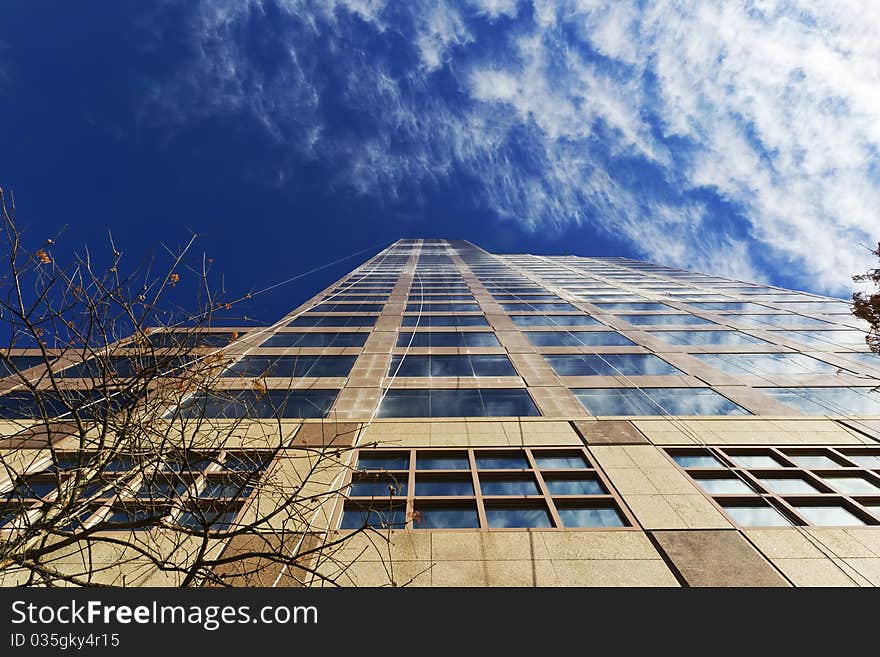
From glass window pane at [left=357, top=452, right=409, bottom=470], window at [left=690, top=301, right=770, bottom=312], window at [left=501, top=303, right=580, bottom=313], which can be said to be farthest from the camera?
window at [left=690, top=301, right=770, bottom=312]

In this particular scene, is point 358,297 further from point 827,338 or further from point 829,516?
point 827,338

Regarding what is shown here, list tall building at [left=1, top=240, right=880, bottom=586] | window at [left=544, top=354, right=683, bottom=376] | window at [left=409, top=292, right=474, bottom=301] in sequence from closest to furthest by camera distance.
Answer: tall building at [left=1, top=240, right=880, bottom=586], window at [left=544, top=354, right=683, bottom=376], window at [left=409, top=292, right=474, bottom=301]

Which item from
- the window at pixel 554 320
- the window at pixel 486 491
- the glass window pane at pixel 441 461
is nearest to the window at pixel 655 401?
the window at pixel 486 491

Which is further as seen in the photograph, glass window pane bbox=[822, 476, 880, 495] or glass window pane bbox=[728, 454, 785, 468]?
glass window pane bbox=[728, 454, 785, 468]

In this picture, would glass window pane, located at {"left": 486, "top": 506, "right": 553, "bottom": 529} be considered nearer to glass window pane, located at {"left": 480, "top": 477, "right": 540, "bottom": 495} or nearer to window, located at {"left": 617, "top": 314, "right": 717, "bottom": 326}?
glass window pane, located at {"left": 480, "top": 477, "right": 540, "bottom": 495}

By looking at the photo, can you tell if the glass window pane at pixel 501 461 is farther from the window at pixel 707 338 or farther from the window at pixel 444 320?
the window at pixel 707 338

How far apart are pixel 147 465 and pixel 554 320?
28.3 m

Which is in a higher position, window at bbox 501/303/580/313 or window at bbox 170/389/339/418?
window at bbox 501/303/580/313

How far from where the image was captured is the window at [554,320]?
29734 mm

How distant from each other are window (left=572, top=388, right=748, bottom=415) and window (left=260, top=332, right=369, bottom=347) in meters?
14.7

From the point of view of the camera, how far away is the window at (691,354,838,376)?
21.5m

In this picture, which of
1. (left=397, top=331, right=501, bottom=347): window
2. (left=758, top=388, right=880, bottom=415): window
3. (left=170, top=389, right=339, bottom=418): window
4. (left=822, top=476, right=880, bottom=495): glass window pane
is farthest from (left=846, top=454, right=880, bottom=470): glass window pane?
(left=170, top=389, right=339, bottom=418): window

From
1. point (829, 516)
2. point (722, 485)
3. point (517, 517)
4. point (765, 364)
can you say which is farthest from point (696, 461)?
point (765, 364)
